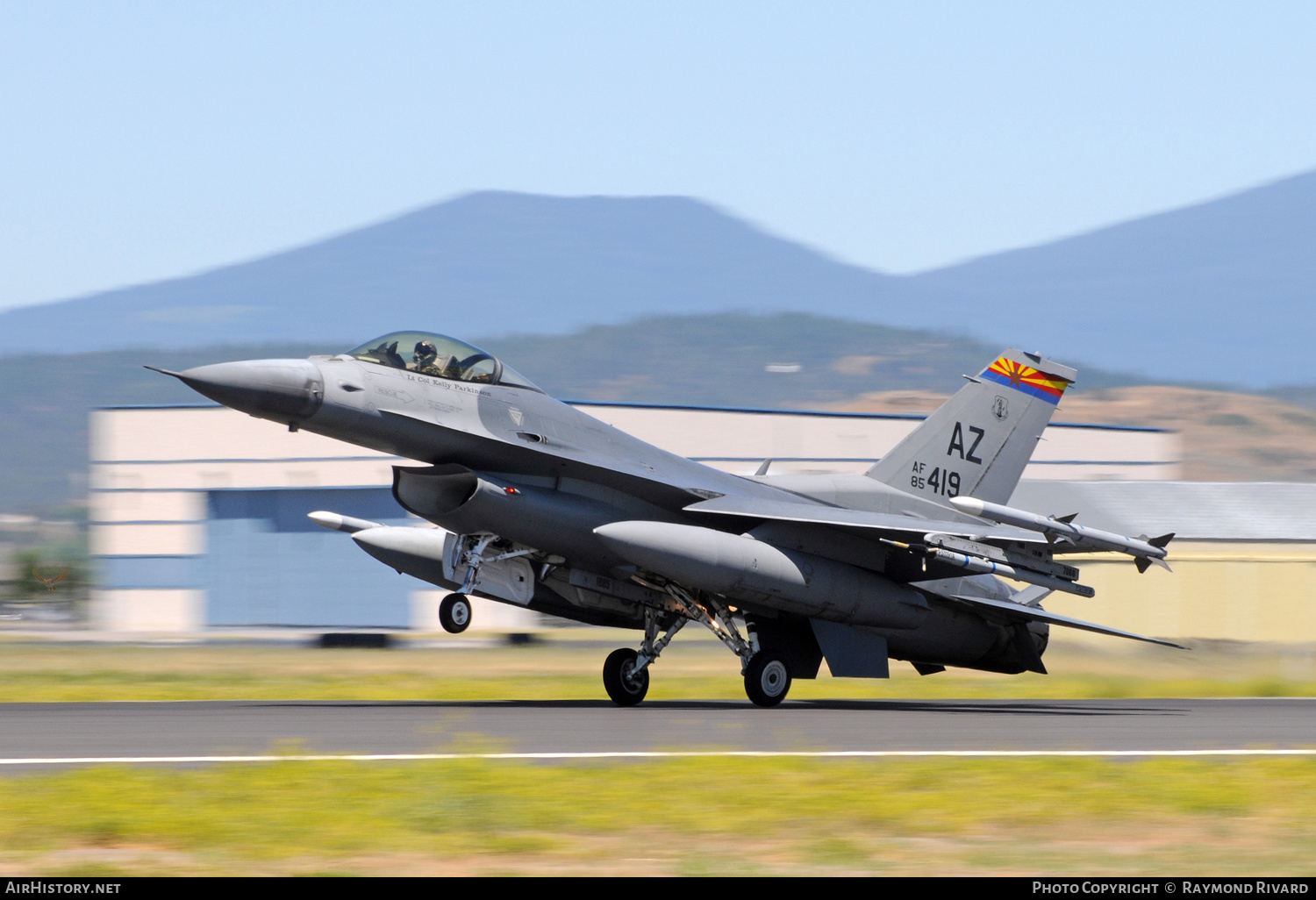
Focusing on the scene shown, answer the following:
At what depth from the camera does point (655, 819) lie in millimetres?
8883

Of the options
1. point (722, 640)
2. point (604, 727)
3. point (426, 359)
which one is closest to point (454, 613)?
point (604, 727)

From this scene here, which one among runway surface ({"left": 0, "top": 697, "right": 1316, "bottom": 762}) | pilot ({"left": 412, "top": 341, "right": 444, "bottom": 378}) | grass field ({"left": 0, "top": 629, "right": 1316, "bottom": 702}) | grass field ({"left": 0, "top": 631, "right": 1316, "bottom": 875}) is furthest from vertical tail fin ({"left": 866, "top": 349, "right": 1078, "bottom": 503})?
grass field ({"left": 0, "top": 631, "right": 1316, "bottom": 875})

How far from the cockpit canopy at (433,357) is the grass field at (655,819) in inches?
228

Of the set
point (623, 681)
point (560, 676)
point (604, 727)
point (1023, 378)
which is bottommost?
point (560, 676)

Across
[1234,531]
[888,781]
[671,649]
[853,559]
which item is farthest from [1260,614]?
[888,781]

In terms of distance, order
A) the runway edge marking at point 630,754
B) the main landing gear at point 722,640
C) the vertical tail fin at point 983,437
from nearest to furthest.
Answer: the runway edge marking at point 630,754, the main landing gear at point 722,640, the vertical tail fin at point 983,437

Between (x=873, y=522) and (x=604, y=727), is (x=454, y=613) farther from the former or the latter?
(x=873, y=522)

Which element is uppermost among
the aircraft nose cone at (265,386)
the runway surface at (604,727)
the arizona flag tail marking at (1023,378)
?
the arizona flag tail marking at (1023,378)

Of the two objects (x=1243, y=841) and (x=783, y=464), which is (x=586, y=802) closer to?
(x=1243, y=841)

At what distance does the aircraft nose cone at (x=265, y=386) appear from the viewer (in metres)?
14.1

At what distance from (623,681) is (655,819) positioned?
8454 mm

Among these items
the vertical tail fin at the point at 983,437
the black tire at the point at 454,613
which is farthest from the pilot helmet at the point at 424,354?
the vertical tail fin at the point at 983,437

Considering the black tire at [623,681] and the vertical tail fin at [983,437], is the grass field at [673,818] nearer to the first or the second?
the black tire at [623,681]

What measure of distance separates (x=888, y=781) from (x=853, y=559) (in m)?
7.41
